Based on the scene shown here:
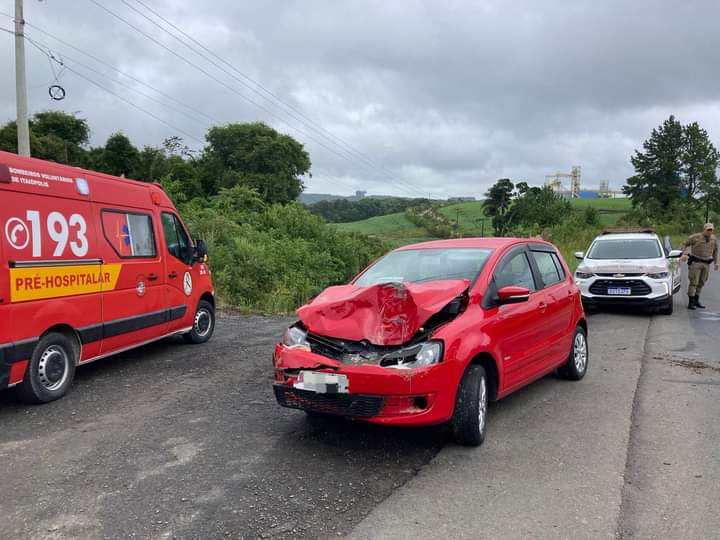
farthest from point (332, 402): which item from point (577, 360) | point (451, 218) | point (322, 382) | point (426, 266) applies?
point (451, 218)

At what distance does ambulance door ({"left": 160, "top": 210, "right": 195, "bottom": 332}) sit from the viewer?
796 centimetres

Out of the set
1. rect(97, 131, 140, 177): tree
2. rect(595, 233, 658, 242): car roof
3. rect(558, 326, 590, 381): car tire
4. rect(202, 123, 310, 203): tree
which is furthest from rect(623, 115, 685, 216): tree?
rect(558, 326, 590, 381): car tire

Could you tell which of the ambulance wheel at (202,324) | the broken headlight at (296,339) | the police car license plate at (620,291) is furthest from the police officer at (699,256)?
the broken headlight at (296,339)

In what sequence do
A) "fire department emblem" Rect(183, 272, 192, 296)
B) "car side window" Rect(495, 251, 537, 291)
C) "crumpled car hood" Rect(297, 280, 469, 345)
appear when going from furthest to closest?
"fire department emblem" Rect(183, 272, 192, 296)
"car side window" Rect(495, 251, 537, 291)
"crumpled car hood" Rect(297, 280, 469, 345)

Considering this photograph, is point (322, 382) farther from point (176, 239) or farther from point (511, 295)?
point (176, 239)

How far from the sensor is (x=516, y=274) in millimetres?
5711

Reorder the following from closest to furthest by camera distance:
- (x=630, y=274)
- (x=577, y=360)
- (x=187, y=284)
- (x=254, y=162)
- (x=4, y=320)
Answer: (x=4, y=320), (x=577, y=360), (x=187, y=284), (x=630, y=274), (x=254, y=162)

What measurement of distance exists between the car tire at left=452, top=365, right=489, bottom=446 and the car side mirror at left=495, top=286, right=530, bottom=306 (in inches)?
27.1

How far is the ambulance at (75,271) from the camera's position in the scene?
213 inches

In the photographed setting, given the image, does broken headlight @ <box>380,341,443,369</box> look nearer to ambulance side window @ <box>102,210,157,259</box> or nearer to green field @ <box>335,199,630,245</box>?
ambulance side window @ <box>102,210,157,259</box>

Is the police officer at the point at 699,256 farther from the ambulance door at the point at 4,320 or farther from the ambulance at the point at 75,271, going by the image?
the ambulance door at the point at 4,320

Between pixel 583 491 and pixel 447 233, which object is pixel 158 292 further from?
pixel 447 233

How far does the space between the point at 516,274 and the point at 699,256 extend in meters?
8.74

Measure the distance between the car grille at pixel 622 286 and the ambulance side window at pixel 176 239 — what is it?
26.4 ft
